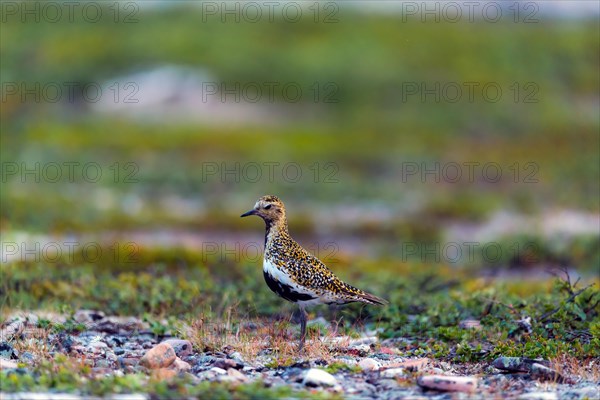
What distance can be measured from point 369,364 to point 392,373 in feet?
1.48

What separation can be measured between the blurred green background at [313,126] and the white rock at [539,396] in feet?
42.2

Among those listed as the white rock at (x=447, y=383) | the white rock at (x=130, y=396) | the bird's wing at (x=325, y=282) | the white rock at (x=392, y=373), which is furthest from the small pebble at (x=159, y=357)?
the white rock at (x=447, y=383)

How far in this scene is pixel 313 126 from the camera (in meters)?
46.9

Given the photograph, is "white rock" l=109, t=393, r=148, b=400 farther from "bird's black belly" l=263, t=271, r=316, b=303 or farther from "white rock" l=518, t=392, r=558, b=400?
"white rock" l=518, t=392, r=558, b=400

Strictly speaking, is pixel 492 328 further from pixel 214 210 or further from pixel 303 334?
pixel 214 210

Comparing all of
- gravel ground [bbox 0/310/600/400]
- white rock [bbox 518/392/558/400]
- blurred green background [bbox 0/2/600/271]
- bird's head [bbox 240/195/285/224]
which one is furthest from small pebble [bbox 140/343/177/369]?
blurred green background [bbox 0/2/600/271]

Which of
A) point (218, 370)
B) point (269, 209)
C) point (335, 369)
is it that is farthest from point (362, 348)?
point (218, 370)

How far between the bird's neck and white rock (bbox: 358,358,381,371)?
6.38 feet

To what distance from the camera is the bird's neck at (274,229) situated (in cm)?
1226

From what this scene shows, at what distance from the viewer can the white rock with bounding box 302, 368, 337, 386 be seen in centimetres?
997

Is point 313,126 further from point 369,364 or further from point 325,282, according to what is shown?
point 369,364

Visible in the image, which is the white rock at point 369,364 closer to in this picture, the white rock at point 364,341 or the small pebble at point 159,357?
the white rock at point 364,341

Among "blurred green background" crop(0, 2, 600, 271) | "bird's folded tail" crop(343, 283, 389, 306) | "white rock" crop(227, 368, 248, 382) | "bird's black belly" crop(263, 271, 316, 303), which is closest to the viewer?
"white rock" crop(227, 368, 248, 382)

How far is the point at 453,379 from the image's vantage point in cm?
994
